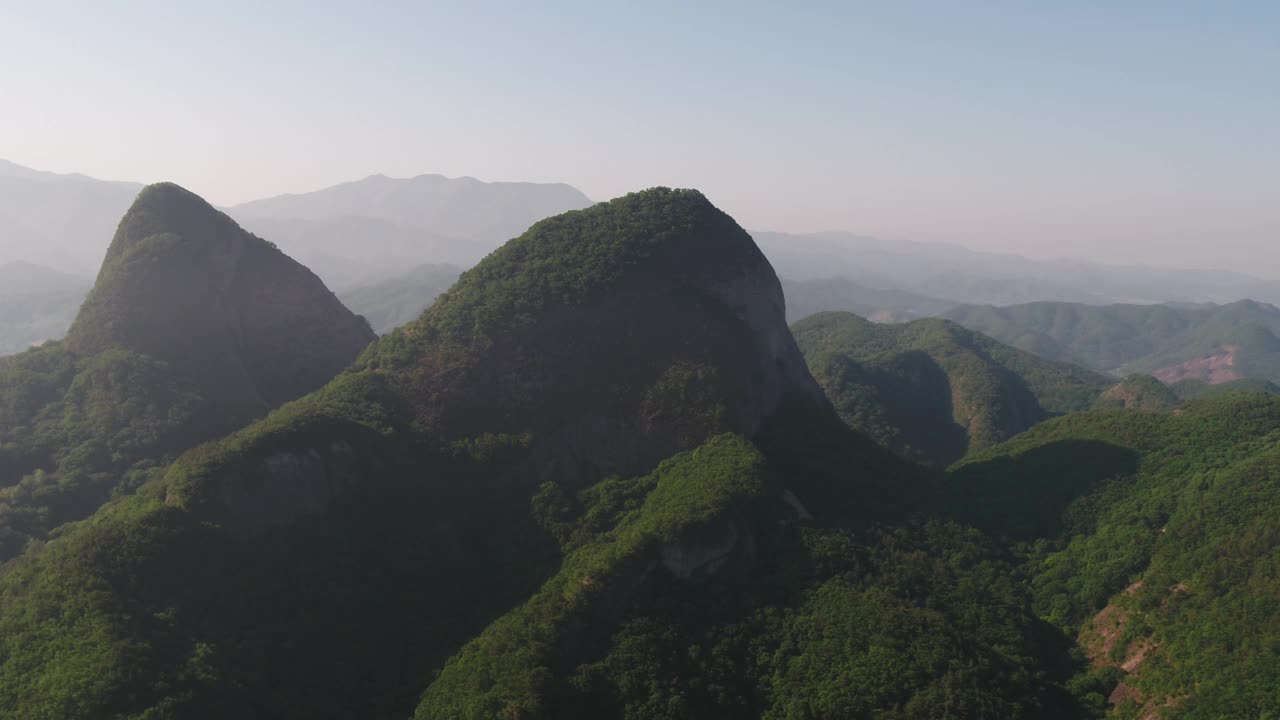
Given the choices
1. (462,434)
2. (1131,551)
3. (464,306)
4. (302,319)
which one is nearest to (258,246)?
(302,319)

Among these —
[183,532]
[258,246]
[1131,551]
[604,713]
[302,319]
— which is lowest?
[604,713]

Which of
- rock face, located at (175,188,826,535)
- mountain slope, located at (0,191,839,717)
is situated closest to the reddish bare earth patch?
rock face, located at (175,188,826,535)

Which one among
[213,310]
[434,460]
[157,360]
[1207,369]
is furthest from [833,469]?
[1207,369]

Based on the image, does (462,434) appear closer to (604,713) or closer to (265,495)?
(265,495)

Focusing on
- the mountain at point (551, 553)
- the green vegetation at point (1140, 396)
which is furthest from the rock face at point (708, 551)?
the green vegetation at point (1140, 396)

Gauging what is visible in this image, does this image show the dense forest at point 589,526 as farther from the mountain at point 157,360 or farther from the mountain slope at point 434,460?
the mountain at point 157,360

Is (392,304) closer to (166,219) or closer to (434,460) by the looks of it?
(166,219)
